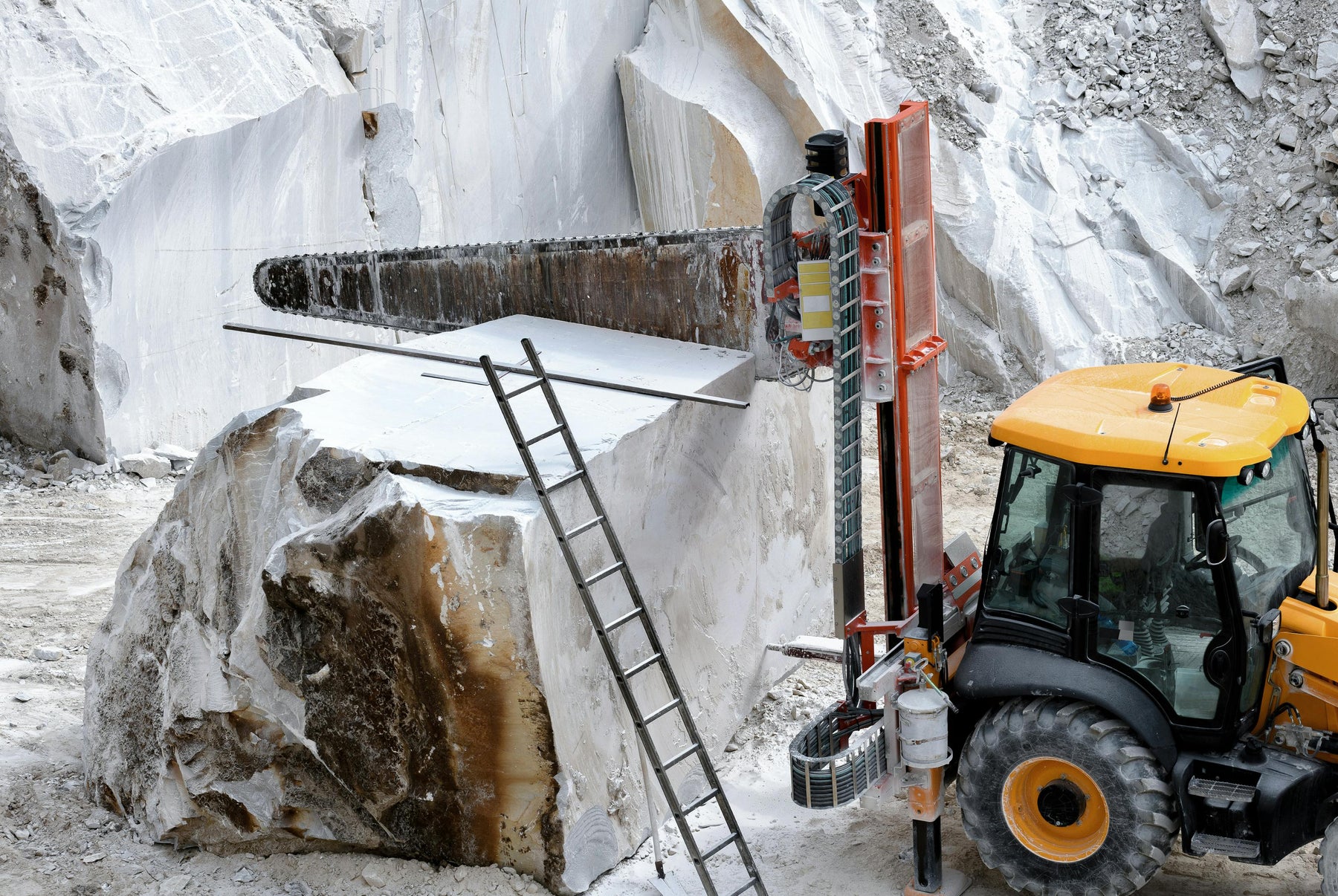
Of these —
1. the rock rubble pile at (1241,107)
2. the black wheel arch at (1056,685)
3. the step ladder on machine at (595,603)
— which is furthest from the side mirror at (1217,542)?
the rock rubble pile at (1241,107)

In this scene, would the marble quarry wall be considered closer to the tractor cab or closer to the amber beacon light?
the tractor cab

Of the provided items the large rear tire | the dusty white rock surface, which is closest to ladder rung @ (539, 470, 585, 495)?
the large rear tire

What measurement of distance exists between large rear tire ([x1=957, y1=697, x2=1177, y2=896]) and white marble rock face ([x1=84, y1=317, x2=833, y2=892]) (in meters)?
1.43

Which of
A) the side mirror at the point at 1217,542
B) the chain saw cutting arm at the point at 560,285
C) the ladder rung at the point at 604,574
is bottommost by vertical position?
the ladder rung at the point at 604,574

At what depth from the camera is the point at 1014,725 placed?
4.28m

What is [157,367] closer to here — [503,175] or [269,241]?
[269,241]

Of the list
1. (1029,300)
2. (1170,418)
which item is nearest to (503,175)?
(1029,300)

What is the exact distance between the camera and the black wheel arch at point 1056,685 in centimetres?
410

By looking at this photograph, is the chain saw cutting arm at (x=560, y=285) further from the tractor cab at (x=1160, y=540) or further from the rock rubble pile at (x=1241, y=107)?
the rock rubble pile at (x=1241, y=107)

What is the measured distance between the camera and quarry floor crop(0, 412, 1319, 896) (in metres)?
4.73

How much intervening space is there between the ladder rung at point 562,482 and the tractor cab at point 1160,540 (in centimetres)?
147

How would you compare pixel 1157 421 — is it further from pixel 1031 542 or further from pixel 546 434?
pixel 546 434

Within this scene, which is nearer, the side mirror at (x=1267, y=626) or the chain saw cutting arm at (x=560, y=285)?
the side mirror at (x=1267, y=626)

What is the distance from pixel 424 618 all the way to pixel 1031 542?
2.14 meters
